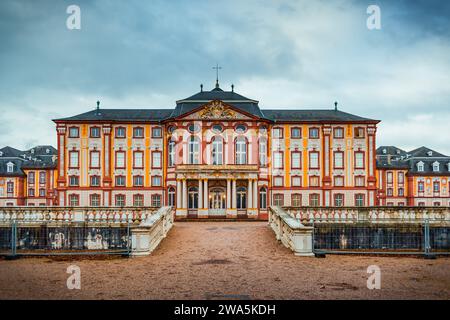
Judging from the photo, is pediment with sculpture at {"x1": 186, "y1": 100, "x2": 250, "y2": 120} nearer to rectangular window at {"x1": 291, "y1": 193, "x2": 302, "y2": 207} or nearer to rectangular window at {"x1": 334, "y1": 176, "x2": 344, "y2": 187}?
rectangular window at {"x1": 291, "y1": 193, "x2": 302, "y2": 207}

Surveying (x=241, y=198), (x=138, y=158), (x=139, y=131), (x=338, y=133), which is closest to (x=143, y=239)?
(x=241, y=198)

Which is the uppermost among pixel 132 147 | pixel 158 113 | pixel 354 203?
pixel 158 113

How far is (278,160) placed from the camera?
39.0m

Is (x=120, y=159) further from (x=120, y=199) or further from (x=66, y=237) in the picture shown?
(x=66, y=237)

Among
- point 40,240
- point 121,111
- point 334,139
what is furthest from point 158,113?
point 40,240

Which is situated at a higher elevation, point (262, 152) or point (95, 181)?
point (262, 152)

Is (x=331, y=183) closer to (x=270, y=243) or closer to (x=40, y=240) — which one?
(x=270, y=243)

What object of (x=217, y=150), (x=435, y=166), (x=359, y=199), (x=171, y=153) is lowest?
(x=359, y=199)

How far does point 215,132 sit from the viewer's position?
121ft

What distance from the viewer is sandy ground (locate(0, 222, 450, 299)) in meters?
8.27

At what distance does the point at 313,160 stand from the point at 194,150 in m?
12.0

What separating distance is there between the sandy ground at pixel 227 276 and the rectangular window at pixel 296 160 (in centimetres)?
2548
